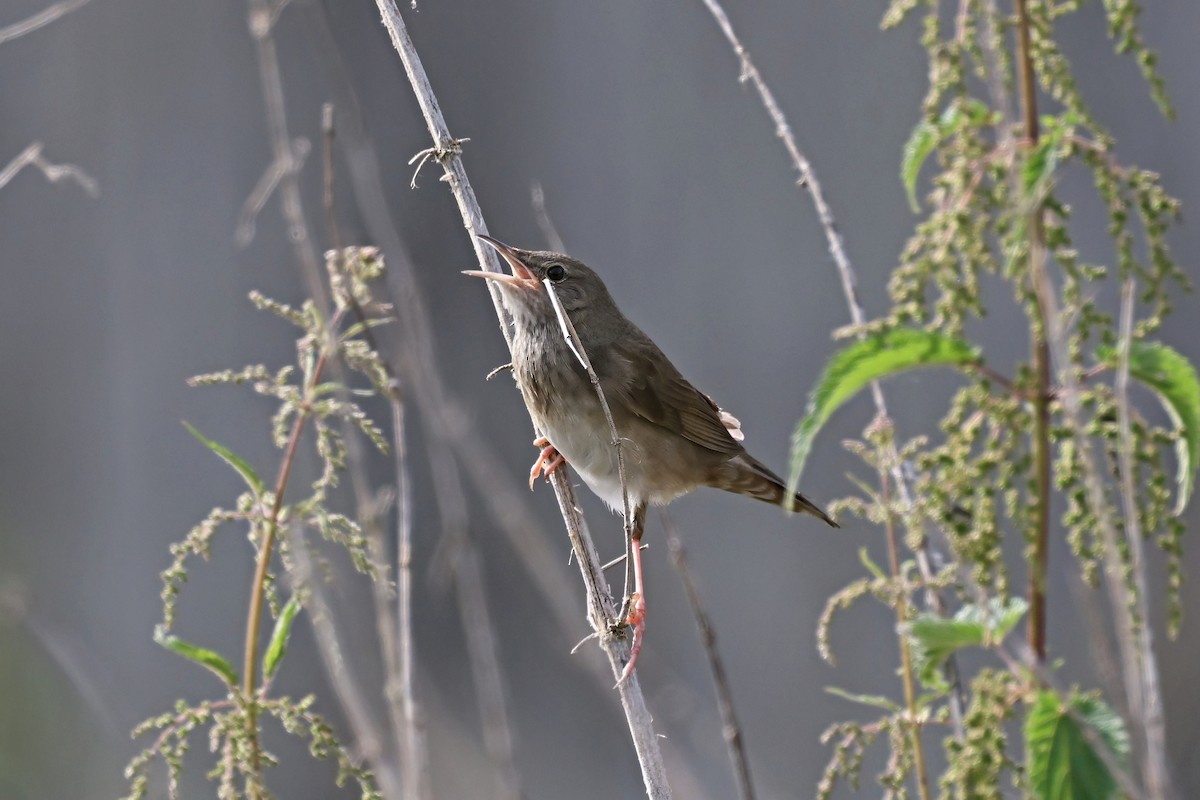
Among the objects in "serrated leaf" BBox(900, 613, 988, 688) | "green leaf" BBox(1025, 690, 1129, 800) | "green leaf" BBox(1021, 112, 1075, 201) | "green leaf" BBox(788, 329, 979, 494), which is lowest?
"green leaf" BBox(1025, 690, 1129, 800)

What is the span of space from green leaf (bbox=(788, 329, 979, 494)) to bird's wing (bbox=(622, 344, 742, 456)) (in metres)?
1.92

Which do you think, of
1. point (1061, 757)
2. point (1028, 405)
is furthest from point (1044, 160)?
point (1061, 757)

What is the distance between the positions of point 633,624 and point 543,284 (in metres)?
0.87

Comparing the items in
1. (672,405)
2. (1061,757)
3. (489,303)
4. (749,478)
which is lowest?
(1061,757)

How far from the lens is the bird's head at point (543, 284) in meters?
2.99

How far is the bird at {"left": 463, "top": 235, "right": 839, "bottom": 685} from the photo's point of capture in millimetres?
3152

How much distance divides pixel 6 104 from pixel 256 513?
187 inches

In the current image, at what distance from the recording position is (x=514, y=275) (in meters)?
3.03

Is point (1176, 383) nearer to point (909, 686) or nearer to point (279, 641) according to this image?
point (909, 686)

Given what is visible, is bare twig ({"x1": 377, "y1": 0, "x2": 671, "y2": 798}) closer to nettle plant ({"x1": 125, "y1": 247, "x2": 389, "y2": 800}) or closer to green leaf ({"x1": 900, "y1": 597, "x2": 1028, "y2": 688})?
nettle plant ({"x1": 125, "y1": 247, "x2": 389, "y2": 800})

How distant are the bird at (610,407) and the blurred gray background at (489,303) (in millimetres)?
1312

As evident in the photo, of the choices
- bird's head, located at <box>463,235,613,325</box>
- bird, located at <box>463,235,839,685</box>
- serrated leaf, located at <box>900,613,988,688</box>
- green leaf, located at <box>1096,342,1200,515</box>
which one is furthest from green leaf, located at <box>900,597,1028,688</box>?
bird's head, located at <box>463,235,613,325</box>

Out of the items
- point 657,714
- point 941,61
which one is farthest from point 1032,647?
point 657,714

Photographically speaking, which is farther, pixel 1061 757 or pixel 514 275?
pixel 514 275
